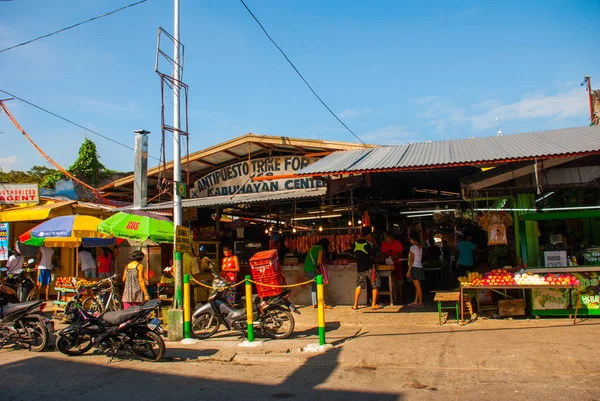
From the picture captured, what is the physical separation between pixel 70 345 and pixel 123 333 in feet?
3.80

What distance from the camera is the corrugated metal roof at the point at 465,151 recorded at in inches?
336

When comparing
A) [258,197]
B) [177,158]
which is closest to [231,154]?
[258,197]

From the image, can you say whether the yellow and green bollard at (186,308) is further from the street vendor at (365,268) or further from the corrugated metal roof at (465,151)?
the street vendor at (365,268)

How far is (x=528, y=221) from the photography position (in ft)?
32.3

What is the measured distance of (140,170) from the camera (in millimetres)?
14125

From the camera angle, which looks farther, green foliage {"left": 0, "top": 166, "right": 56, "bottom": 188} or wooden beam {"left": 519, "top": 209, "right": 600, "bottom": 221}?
green foliage {"left": 0, "top": 166, "right": 56, "bottom": 188}

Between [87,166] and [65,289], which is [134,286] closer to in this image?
[65,289]

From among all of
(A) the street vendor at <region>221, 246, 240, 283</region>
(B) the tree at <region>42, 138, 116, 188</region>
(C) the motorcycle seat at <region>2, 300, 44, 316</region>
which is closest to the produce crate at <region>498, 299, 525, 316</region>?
(A) the street vendor at <region>221, 246, 240, 283</region>

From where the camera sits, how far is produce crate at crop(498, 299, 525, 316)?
937cm

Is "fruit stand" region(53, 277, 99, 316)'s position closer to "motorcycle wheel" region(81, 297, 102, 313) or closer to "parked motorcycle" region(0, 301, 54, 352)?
"motorcycle wheel" region(81, 297, 102, 313)

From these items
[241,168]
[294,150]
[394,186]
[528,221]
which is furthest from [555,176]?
[241,168]

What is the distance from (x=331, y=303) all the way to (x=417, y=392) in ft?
22.1

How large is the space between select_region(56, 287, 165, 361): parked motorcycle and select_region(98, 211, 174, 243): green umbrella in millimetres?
2364

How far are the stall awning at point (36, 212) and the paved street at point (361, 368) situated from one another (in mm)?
7233
